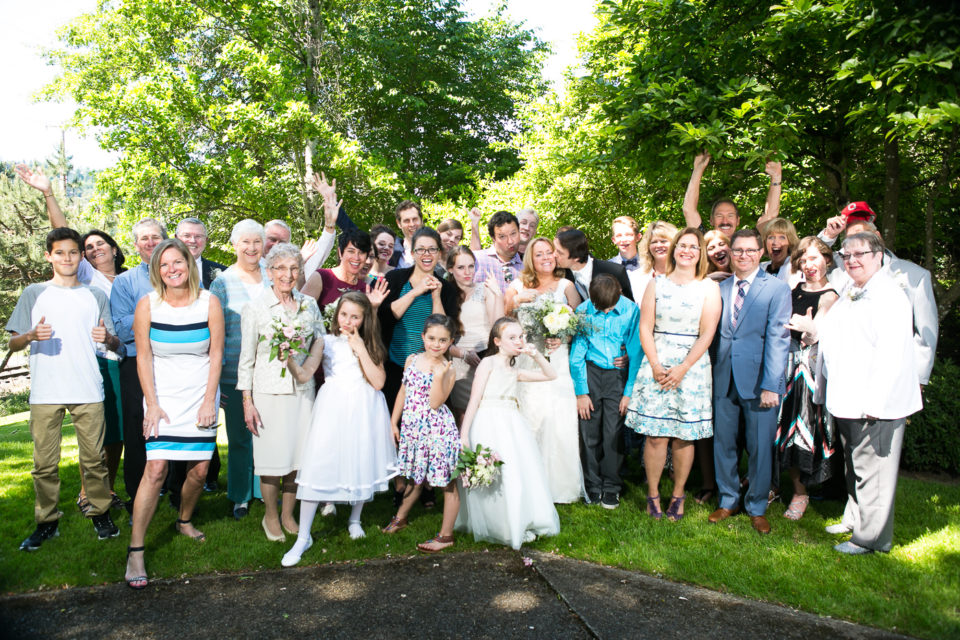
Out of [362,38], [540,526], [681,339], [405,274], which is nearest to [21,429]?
[405,274]

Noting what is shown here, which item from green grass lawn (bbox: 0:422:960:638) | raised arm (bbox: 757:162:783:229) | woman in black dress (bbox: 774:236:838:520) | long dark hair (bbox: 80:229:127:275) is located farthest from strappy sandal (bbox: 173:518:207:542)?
raised arm (bbox: 757:162:783:229)

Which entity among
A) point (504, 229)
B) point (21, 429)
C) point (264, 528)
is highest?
point (504, 229)

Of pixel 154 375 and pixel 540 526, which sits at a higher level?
pixel 154 375

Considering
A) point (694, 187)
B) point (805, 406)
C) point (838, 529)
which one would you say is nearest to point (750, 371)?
point (805, 406)

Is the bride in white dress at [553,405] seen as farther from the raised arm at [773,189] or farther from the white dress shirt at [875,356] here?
the raised arm at [773,189]

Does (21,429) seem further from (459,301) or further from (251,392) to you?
(459,301)

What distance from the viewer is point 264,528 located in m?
5.19

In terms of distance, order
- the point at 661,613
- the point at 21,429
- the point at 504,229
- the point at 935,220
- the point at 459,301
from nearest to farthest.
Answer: the point at 661,613, the point at 459,301, the point at 504,229, the point at 935,220, the point at 21,429

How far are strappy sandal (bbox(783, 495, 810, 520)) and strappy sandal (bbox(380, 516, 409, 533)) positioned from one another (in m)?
3.29

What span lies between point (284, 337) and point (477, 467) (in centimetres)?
174

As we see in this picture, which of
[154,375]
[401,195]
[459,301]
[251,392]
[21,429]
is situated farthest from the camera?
[401,195]

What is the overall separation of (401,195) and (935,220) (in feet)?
47.4

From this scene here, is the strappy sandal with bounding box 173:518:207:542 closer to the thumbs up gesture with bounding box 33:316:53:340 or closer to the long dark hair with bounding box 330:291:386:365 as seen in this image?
the thumbs up gesture with bounding box 33:316:53:340

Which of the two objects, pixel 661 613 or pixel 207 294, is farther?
pixel 207 294
